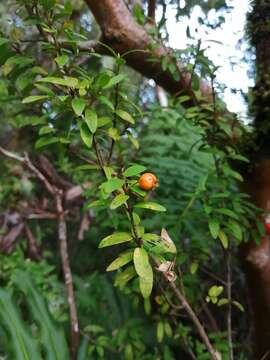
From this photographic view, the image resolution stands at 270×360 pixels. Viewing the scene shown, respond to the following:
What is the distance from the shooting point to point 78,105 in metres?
0.68

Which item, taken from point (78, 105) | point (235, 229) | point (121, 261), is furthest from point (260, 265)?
point (78, 105)

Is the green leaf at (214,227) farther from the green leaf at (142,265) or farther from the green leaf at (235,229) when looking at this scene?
the green leaf at (142,265)

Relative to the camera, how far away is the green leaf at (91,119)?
0.69 m

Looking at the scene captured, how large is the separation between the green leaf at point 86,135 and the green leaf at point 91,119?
0.02m

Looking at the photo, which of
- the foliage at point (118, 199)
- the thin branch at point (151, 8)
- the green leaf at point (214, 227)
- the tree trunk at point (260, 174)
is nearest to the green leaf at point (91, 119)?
the foliage at point (118, 199)

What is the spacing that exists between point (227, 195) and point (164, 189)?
59 cm

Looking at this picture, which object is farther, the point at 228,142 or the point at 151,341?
the point at 151,341

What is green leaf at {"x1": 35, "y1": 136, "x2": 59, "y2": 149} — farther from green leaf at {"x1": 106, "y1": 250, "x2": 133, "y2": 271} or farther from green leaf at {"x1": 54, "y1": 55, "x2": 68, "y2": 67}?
green leaf at {"x1": 106, "y1": 250, "x2": 133, "y2": 271}

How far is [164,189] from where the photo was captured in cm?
157

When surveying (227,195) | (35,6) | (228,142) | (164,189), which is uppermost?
(35,6)

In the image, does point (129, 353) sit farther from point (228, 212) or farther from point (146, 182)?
point (146, 182)

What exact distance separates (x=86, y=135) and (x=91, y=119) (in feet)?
0.09

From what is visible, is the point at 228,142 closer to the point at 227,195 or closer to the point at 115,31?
the point at 227,195

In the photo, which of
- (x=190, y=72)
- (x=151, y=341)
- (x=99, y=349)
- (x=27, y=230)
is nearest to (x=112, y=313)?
(x=151, y=341)
